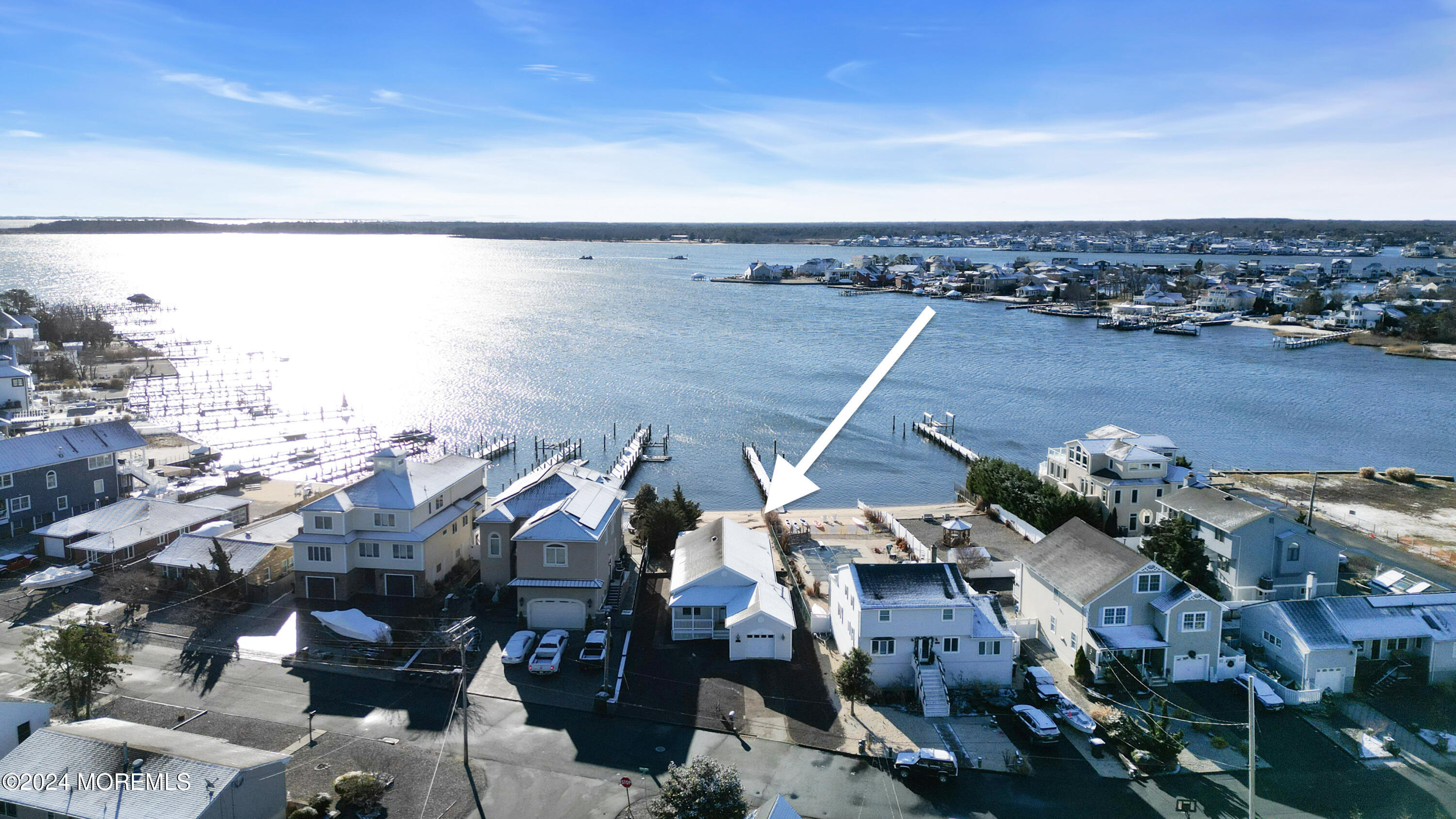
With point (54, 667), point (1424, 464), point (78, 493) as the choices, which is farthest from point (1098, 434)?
point (78, 493)

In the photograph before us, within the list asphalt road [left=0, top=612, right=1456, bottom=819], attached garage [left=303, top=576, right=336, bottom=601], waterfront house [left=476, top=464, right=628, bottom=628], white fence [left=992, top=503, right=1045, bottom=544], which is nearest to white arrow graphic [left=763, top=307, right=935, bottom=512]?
asphalt road [left=0, top=612, right=1456, bottom=819]

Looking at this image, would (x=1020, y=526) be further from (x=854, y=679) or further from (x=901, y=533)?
(x=854, y=679)

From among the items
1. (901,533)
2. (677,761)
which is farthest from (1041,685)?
(901,533)

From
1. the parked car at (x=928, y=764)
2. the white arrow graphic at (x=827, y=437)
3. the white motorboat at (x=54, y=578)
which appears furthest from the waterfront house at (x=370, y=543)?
the white arrow graphic at (x=827, y=437)

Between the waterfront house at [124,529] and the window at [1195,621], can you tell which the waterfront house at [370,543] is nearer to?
the waterfront house at [124,529]

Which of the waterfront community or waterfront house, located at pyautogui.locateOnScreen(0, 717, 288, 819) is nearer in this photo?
waterfront house, located at pyautogui.locateOnScreen(0, 717, 288, 819)

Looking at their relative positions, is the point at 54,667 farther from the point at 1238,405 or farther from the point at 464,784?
the point at 1238,405

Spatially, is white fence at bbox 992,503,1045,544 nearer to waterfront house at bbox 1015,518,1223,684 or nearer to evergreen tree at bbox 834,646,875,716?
waterfront house at bbox 1015,518,1223,684
